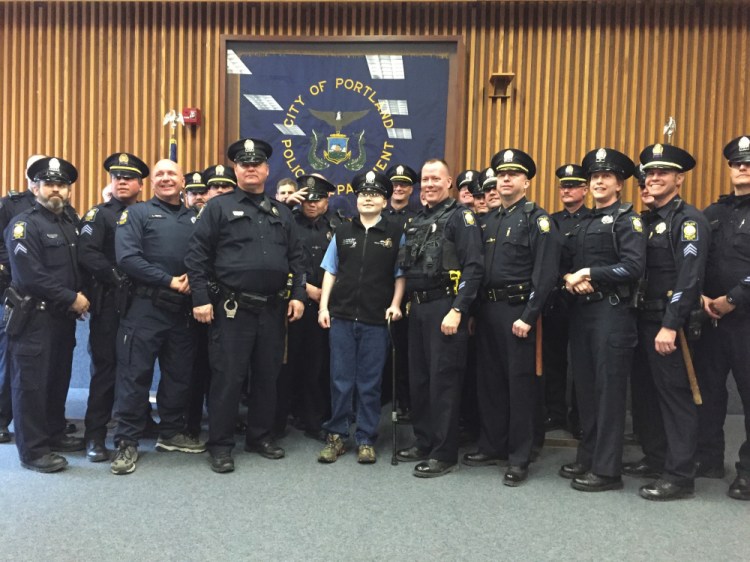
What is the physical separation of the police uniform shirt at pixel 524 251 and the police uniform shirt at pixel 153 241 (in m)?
1.71

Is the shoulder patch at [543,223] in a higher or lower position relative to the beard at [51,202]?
lower

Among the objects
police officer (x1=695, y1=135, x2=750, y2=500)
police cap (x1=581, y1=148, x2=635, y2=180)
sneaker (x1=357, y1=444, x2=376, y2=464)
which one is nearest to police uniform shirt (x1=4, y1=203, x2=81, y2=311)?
sneaker (x1=357, y1=444, x2=376, y2=464)

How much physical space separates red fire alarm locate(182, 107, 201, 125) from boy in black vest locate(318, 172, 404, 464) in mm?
2563

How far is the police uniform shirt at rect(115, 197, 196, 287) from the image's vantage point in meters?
3.15

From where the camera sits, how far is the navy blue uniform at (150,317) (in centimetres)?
318

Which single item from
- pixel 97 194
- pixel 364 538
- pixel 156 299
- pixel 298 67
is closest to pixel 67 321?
pixel 156 299

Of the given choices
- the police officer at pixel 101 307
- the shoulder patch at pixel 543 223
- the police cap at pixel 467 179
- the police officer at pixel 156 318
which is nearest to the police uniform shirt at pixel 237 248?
the police officer at pixel 156 318

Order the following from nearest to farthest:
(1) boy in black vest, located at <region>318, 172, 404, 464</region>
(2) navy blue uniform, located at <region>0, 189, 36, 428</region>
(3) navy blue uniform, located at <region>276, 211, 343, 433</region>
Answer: (1) boy in black vest, located at <region>318, 172, 404, 464</region> → (2) navy blue uniform, located at <region>0, 189, 36, 428</region> → (3) navy blue uniform, located at <region>276, 211, 343, 433</region>

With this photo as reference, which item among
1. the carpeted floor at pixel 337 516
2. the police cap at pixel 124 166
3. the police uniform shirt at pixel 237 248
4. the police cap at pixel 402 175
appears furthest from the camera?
the police cap at pixel 402 175

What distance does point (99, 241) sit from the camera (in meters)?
3.33

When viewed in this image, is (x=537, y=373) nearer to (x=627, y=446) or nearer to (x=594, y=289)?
(x=594, y=289)

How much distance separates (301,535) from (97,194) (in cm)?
434

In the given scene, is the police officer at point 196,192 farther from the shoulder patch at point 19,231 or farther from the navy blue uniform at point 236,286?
the shoulder patch at point 19,231

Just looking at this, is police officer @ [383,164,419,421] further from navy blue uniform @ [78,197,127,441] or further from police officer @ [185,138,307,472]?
navy blue uniform @ [78,197,127,441]
